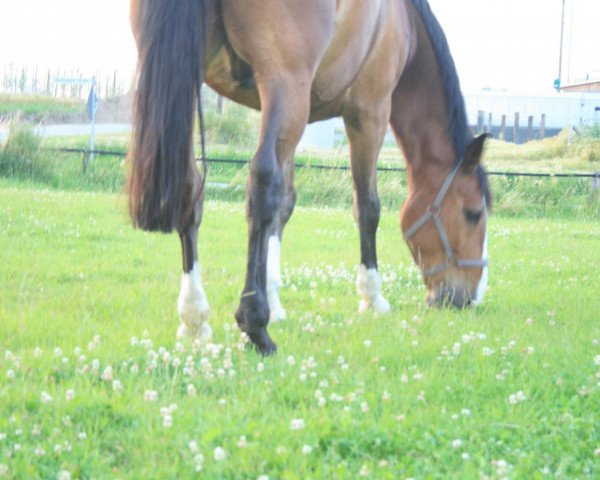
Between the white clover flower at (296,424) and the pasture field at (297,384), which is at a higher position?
the white clover flower at (296,424)

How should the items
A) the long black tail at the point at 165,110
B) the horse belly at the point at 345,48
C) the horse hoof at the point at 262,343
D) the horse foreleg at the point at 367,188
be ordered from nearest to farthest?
the long black tail at the point at 165,110, the horse hoof at the point at 262,343, the horse belly at the point at 345,48, the horse foreleg at the point at 367,188

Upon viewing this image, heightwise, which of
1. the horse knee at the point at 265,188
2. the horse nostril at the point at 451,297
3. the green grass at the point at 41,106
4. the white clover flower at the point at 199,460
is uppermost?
the green grass at the point at 41,106

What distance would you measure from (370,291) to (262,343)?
201 centimetres

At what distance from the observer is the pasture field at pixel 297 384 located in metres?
2.95

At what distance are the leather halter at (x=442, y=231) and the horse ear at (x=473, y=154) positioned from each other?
71mm

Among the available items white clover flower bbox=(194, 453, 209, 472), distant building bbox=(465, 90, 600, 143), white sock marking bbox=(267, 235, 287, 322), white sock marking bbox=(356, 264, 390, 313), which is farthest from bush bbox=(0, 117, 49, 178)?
distant building bbox=(465, 90, 600, 143)

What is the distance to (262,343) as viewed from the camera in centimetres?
443

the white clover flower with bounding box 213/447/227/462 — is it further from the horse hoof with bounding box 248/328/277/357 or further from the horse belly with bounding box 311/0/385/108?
the horse belly with bounding box 311/0/385/108

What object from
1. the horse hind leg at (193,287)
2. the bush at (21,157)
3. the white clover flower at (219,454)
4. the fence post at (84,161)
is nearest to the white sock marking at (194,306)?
the horse hind leg at (193,287)

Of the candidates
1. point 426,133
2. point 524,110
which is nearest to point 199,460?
point 426,133

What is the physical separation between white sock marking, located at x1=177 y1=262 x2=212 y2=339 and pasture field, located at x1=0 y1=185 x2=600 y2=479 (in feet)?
0.56

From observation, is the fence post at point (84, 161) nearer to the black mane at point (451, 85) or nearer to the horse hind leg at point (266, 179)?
the black mane at point (451, 85)

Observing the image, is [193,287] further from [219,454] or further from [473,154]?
[473,154]

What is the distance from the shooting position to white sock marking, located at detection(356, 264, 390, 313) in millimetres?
6301
